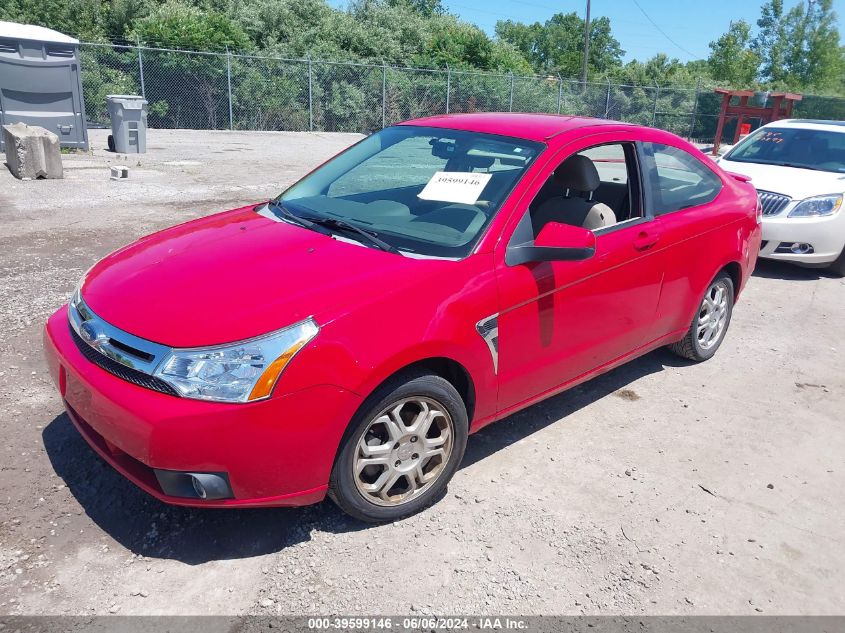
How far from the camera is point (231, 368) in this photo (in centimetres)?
258

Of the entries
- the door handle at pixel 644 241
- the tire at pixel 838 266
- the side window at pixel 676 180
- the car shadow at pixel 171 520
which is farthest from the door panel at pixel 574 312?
the tire at pixel 838 266

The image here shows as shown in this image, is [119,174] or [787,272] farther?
[119,174]

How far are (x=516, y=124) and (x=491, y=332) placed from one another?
1415 millimetres

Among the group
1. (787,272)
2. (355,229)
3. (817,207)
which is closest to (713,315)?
(355,229)

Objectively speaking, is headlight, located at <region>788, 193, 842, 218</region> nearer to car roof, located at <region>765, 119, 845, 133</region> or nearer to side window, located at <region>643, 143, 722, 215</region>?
car roof, located at <region>765, 119, 845, 133</region>

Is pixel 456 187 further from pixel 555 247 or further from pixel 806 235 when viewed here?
pixel 806 235

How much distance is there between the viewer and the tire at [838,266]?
777cm

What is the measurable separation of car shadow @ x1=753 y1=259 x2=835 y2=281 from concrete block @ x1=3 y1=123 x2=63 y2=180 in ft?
33.3

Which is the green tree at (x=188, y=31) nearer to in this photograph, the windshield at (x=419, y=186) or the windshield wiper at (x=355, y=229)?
the windshield at (x=419, y=186)

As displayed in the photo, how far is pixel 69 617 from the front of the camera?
8.25ft

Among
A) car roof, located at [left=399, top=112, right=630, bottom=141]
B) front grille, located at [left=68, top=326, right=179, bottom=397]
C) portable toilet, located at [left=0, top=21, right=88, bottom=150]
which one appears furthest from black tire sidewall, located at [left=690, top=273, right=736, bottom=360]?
portable toilet, located at [left=0, top=21, right=88, bottom=150]

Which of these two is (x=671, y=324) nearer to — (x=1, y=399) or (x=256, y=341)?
(x=256, y=341)

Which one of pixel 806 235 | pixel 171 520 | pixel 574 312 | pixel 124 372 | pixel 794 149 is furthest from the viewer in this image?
pixel 794 149

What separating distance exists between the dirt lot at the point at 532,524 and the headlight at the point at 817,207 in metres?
3.02
